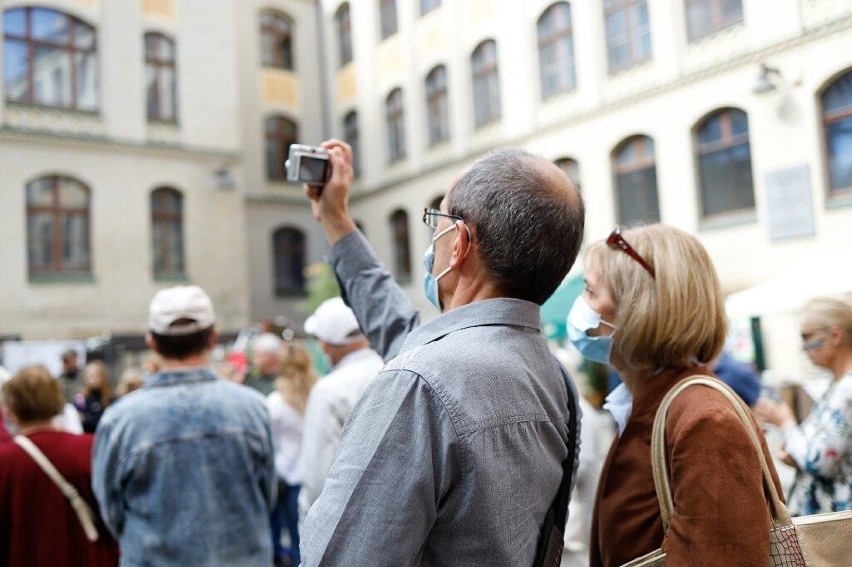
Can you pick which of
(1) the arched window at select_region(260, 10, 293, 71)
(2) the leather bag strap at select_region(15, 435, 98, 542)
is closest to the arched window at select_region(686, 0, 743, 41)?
(2) the leather bag strap at select_region(15, 435, 98, 542)

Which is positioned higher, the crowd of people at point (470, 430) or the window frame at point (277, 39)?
the window frame at point (277, 39)

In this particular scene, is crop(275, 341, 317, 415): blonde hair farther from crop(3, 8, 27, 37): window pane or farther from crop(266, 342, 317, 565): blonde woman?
crop(3, 8, 27, 37): window pane

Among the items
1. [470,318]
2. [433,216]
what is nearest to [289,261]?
[433,216]

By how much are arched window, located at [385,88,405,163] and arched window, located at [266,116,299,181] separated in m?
5.30

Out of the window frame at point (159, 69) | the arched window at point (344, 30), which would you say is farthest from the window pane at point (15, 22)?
the arched window at point (344, 30)

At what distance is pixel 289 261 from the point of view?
20.7 meters

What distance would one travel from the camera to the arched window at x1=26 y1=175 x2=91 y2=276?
15406mm

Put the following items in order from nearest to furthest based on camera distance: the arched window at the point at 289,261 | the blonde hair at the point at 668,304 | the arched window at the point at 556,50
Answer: the blonde hair at the point at 668,304 → the arched window at the point at 556,50 → the arched window at the point at 289,261

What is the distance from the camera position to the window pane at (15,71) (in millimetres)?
15039

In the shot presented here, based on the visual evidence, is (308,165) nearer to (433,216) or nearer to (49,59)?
(433,216)

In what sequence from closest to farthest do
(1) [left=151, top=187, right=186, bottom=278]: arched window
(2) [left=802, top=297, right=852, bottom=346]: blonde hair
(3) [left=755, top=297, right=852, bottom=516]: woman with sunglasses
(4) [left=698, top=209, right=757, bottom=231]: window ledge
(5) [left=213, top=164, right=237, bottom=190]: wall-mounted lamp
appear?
(3) [left=755, top=297, right=852, bottom=516]: woman with sunglasses, (2) [left=802, top=297, right=852, bottom=346]: blonde hair, (4) [left=698, top=209, right=757, bottom=231]: window ledge, (1) [left=151, top=187, right=186, bottom=278]: arched window, (5) [left=213, top=164, right=237, bottom=190]: wall-mounted lamp

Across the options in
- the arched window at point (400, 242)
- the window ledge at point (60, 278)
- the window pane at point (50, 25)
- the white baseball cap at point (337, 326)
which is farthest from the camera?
the arched window at point (400, 242)

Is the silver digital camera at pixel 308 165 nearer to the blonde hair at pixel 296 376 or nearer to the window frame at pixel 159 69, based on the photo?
the blonde hair at pixel 296 376

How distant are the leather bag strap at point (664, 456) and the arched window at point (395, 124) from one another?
1308cm
